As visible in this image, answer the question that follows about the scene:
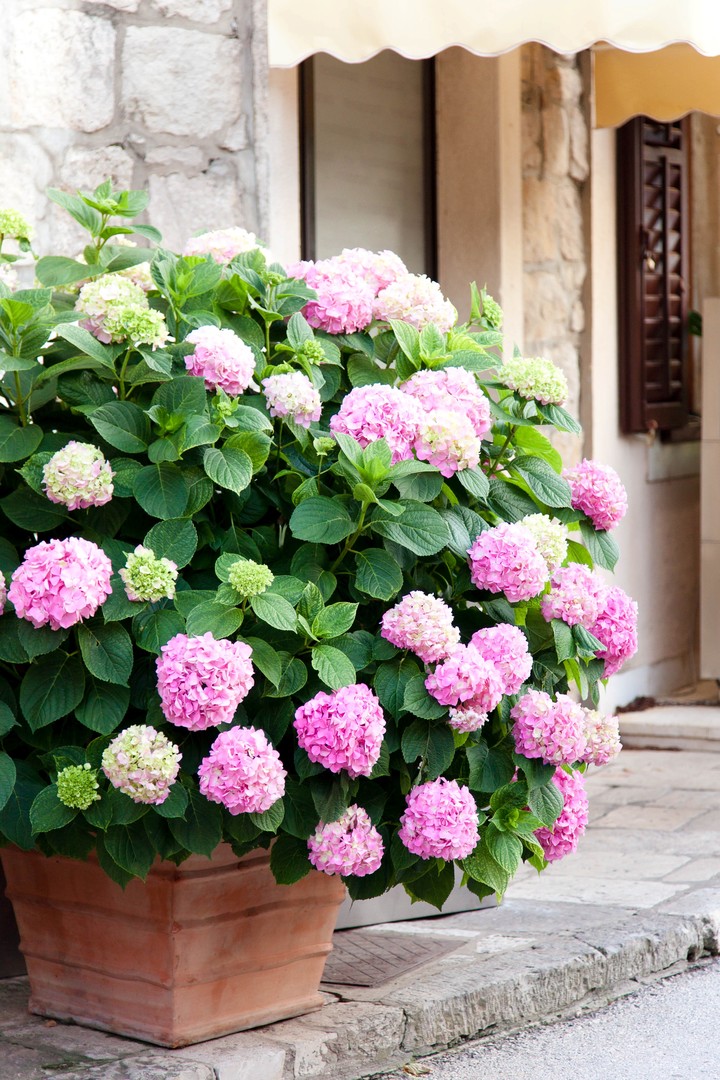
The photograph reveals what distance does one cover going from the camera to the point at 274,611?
2.81 meters

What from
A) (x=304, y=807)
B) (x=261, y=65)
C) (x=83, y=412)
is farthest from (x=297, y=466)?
(x=261, y=65)

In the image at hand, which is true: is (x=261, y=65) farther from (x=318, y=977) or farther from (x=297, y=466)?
(x=318, y=977)

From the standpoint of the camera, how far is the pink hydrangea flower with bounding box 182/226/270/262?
10.9 ft

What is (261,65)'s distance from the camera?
14.6 ft

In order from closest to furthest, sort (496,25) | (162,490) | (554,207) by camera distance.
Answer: (162,490), (496,25), (554,207)

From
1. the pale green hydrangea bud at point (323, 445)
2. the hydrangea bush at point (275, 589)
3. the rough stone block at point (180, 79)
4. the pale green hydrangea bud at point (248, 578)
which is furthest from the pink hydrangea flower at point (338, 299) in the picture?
the rough stone block at point (180, 79)

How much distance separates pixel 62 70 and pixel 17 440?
1.50 meters

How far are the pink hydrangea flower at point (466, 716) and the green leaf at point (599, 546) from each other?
0.52 metres

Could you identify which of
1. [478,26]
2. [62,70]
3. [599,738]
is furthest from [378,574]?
[478,26]

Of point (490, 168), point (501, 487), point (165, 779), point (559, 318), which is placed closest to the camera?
point (165, 779)

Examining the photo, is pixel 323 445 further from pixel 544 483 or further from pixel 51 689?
pixel 51 689

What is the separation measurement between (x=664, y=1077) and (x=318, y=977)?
0.73 m

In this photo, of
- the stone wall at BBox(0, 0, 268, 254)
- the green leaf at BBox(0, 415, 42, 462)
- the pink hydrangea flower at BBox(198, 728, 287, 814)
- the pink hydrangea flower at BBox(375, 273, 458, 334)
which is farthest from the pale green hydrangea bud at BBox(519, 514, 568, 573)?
the stone wall at BBox(0, 0, 268, 254)

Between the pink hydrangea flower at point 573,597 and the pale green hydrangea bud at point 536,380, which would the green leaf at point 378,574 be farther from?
the pale green hydrangea bud at point 536,380
